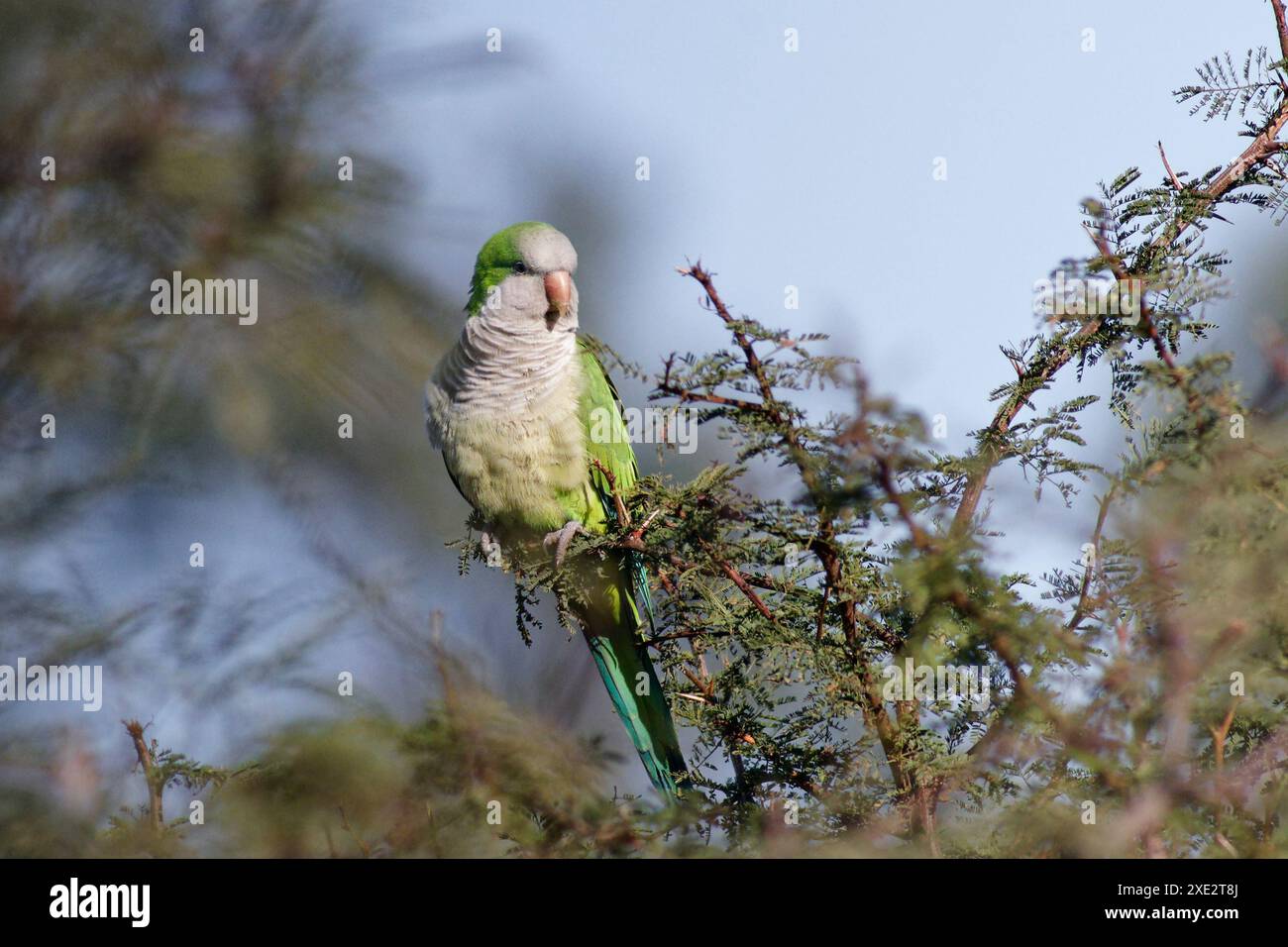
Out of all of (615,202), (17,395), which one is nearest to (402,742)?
(17,395)

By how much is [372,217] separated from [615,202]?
11.3 feet

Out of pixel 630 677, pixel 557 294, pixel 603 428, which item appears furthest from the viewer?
pixel 557 294

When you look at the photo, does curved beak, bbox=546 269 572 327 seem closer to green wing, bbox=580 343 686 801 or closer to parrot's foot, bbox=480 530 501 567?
green wing, bbox=580 343 686 801

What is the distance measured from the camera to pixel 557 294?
132 inches

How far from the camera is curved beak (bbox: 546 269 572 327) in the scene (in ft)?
11.0

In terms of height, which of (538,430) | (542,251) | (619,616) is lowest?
(619,616)

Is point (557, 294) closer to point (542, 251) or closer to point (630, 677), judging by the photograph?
point (542, 251)

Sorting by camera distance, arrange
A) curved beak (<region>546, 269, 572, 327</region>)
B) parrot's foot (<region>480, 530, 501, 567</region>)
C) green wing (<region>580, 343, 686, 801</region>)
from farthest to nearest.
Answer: curved beak (<region>546, 269, 572, 327</region>) < parrot's foot (<region>480, 530, 501, 567</region>) < green wing (<region>580, 343, 686, 801</region>)

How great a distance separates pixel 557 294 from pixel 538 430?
1.55 feet

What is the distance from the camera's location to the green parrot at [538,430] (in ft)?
10.2

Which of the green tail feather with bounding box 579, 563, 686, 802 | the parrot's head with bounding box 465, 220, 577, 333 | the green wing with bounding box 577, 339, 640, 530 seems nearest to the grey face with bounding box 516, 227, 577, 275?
the parrot's head with bounding box 465, 220, 577, 333

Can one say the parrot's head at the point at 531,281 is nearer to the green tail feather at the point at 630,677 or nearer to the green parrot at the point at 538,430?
the green parrot at the point at 538,430

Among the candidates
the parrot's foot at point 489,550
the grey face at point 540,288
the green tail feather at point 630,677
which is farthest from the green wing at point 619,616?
the parrot's foot at point 489,550

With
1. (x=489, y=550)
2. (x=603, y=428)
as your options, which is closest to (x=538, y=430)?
(x=603, y=428)
